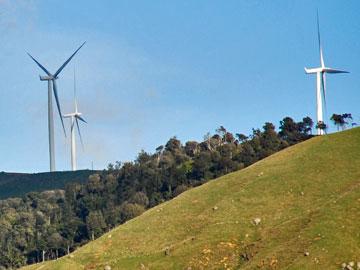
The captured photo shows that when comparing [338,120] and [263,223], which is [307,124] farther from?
[263,223]

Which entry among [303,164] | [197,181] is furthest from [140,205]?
[303,164]

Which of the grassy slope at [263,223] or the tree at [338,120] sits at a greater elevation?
the tree at [338,120]

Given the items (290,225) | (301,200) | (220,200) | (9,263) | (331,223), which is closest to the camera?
(331,223)

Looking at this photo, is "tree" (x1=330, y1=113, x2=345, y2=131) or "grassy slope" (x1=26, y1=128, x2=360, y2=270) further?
"tree" (x1=330, y1=113, x2=345, y2=131)

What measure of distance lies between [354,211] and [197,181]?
113308 millimetres

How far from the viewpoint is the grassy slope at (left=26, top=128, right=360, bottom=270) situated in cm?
7481

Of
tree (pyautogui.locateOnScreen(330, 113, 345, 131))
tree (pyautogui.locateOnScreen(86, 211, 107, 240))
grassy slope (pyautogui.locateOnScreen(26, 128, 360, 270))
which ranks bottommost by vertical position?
grassy slope (pyautogui.locateOnScreen(26, 128, 360, 270))

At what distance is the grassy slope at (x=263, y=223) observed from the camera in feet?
245

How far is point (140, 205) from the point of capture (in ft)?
641

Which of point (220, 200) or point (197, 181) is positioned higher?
point (197, 181)

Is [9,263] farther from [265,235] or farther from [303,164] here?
[265,235]

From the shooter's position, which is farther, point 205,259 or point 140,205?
point 140,205

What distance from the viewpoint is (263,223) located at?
88.0 m

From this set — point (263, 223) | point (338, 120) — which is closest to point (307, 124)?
point (338, 120)
